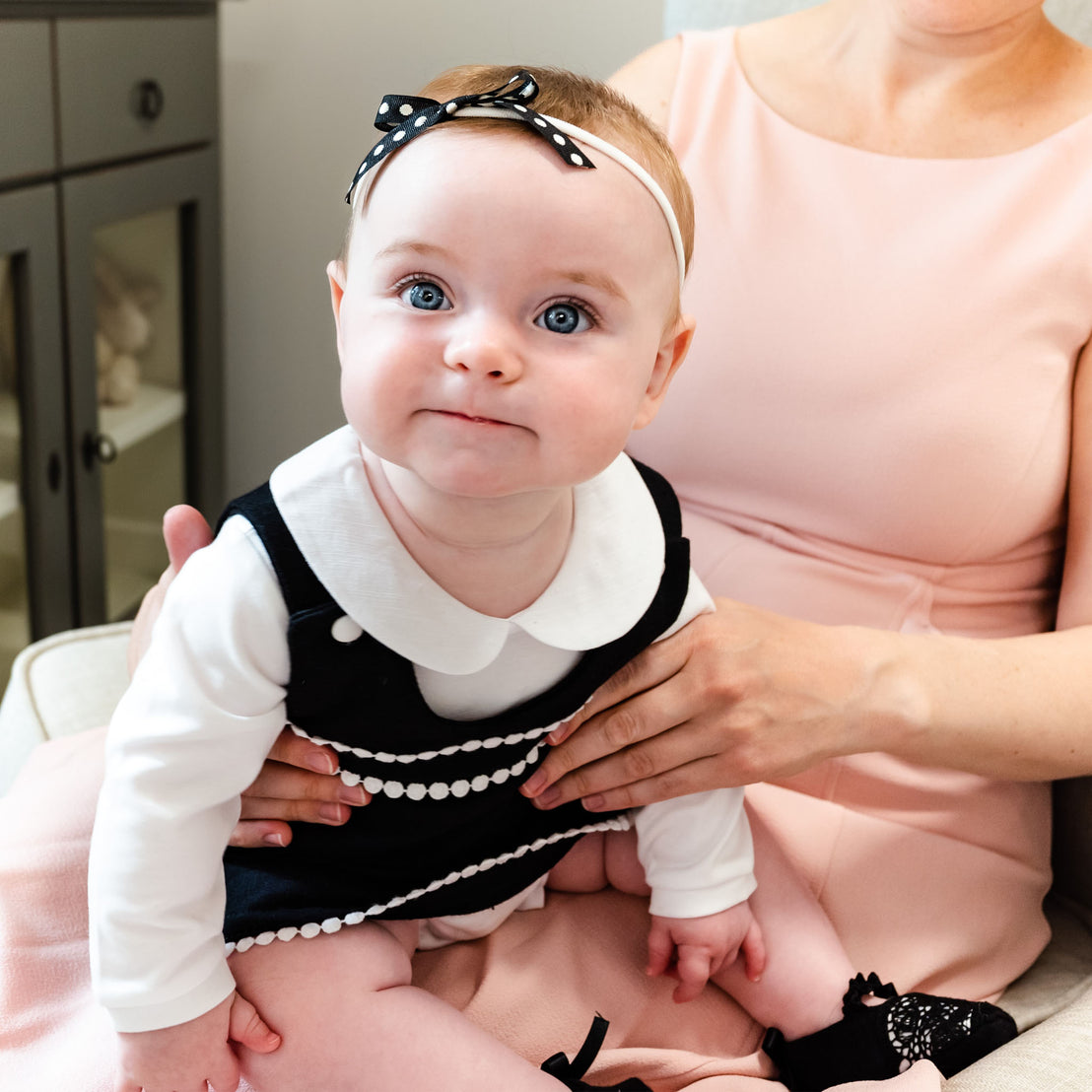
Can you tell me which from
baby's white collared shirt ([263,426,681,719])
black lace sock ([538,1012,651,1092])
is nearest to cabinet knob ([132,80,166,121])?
baby's white collared shirt ([263,426,681,719])

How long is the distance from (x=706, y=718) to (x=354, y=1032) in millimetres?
287

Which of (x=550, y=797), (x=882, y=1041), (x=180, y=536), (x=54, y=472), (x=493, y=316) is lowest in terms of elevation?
(x=54, y=472)

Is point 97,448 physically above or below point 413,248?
below

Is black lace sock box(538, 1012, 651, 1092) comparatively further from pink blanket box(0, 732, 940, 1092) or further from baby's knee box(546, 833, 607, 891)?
baby's knee box(546, 833, 607, 891)

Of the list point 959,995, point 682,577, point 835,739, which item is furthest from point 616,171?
point 959,995

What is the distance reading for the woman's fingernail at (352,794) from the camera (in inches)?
28.1

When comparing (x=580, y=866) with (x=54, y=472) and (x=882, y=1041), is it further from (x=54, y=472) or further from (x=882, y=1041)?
(x=54, y=472)

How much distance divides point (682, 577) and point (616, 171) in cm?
28

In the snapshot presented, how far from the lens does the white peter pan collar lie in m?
0.66

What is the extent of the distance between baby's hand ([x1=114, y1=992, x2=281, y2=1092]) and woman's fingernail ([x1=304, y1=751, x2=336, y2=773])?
14 centimetres

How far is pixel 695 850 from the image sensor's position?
0.81 metres

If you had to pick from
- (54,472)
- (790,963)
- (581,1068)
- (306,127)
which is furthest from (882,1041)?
(306,127)

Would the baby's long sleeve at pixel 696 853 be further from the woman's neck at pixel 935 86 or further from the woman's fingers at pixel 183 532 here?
the woman's neck at pixel 935 86

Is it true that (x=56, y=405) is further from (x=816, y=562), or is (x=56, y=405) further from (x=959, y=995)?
(x=959, y=995)
